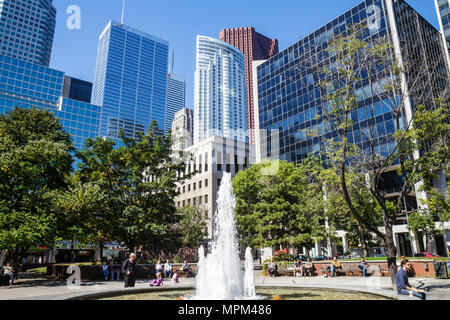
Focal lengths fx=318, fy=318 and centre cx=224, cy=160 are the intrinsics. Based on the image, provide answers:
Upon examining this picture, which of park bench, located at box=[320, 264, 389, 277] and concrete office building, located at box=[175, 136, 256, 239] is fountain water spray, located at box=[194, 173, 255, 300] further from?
concrete office building, located at box=[175, 136, 256, 239]

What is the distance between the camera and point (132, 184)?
2616 centimetres

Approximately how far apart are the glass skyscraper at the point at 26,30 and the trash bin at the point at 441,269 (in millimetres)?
192053

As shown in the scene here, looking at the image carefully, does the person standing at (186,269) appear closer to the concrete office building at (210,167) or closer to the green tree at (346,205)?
the green tree at (346,205)

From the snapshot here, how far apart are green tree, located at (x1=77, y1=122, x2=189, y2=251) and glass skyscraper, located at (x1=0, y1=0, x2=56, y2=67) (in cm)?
17258

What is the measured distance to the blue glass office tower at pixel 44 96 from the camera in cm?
11019

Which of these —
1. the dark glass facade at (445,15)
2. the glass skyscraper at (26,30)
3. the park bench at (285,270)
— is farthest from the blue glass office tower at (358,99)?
the glass skyscraper at (26,30)

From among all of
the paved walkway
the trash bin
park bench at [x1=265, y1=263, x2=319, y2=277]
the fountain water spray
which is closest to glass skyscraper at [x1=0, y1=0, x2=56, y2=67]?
the paved walkway

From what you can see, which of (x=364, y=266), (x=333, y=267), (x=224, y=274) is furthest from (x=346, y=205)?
(x=224, y=274)

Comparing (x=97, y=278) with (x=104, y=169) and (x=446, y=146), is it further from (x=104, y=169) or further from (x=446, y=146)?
(x=446, y=146)

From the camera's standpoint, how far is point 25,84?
11488 centimetres

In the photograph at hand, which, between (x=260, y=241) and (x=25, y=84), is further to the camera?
(x=25, y=84)

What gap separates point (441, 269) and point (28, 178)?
24.4 meters
